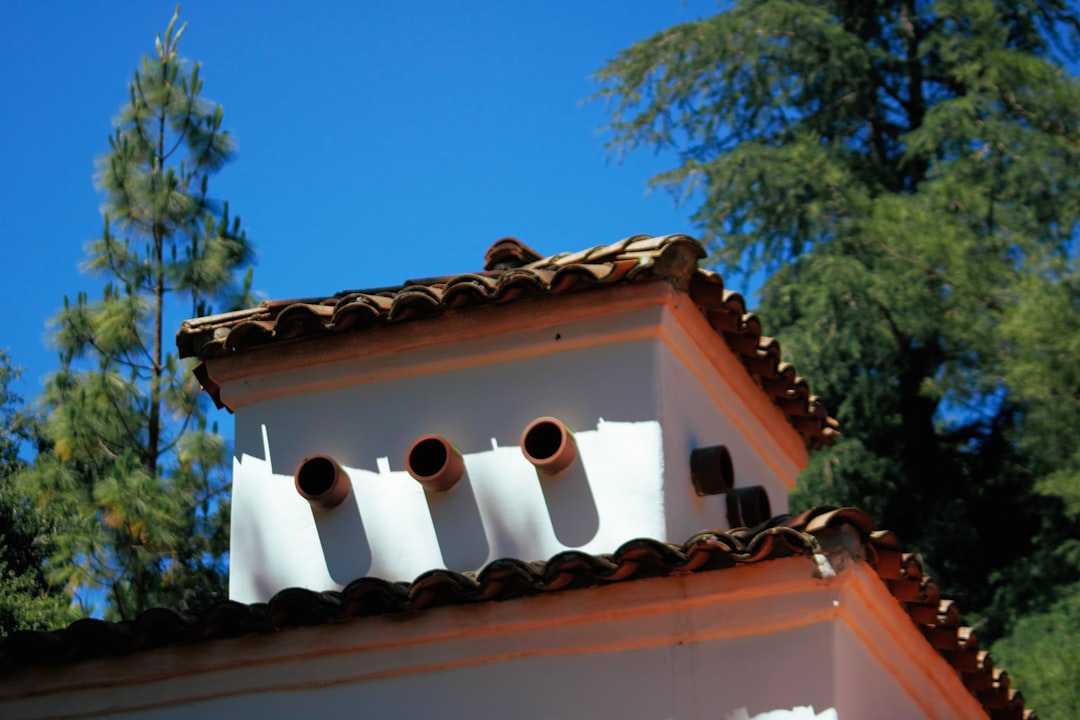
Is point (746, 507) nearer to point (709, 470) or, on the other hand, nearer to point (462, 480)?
point (709, 470)

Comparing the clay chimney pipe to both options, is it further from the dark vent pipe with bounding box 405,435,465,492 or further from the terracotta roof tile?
the terracotta roof tile

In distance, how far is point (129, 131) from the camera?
48.2 ft

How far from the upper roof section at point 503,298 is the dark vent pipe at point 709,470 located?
0.62m

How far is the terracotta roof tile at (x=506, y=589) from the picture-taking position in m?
5.05

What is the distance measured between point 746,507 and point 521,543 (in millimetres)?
1155

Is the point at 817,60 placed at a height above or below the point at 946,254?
above

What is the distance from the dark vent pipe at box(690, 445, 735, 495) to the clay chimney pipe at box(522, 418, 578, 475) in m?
0.56

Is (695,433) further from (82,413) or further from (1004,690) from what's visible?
(82,413)

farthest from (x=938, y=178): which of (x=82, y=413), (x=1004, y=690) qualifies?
(x=1004, y=690)

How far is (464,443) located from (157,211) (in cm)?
895

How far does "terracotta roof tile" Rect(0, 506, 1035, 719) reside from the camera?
5.05 m

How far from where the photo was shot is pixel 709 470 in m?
6.22

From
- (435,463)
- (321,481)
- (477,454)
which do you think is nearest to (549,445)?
(477,454)

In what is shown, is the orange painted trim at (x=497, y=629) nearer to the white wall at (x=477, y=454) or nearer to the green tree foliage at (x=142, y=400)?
the white wall at (x=477, y=454)
